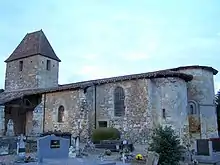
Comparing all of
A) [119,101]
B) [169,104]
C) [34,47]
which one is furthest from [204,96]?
[34,47]

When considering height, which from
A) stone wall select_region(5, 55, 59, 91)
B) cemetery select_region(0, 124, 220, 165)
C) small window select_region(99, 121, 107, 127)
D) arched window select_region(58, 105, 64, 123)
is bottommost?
cemetery select_region(0, 124, 220, 165)

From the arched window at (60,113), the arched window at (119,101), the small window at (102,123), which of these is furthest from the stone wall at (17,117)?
the arched window at (119,101)

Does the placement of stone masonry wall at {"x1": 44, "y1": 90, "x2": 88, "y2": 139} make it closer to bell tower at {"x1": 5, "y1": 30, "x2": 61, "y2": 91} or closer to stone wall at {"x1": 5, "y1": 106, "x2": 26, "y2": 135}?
stone wall at {"x1": 5, "y1": 106, "x2": 26, "y2": 135}

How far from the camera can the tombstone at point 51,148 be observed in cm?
1088

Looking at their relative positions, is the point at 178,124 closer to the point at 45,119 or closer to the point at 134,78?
the point at 134,78

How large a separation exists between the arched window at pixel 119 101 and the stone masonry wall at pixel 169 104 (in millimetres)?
2551

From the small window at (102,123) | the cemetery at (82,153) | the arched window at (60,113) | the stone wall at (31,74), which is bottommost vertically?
the cemetery at (82,153)

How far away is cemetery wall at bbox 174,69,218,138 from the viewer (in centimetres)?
2609

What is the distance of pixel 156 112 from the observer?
21344 mm

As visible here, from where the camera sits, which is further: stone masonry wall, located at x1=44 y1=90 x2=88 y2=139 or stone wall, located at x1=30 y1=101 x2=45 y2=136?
stone wall, located at x1=30 y1=101 x2=45 y2=136

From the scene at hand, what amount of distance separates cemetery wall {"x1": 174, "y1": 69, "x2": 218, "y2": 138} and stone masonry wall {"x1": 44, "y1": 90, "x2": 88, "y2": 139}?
11.1 metres

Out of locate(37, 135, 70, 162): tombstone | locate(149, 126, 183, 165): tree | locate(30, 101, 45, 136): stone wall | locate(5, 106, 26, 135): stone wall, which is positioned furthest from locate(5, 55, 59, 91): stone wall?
locate(149, 126, 183, 165): tree

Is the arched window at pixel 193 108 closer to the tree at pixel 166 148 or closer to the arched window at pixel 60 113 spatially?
the arched window at pixel 60 113

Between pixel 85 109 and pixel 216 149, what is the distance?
10.6 meters
